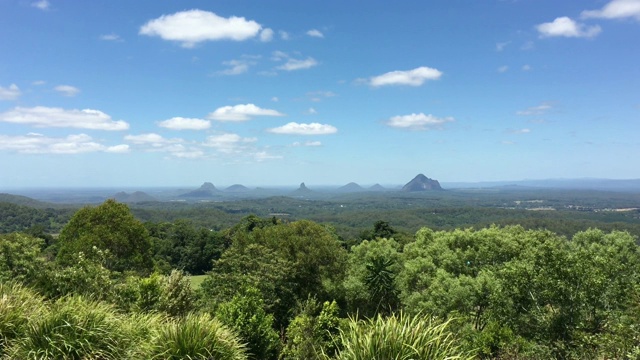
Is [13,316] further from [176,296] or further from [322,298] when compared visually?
[322,298]

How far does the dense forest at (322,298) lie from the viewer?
6.67 metres

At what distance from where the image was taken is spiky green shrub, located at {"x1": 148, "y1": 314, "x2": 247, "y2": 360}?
652cm

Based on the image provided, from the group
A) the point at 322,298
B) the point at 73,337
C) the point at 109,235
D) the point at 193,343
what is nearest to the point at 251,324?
the point at 193,343

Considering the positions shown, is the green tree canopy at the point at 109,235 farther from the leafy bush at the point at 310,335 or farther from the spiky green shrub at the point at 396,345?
the spiky green shrub at the point at 396,345

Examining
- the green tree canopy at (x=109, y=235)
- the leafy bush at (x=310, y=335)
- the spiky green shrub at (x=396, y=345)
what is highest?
the spiky green shrub at (x=396, y=345)

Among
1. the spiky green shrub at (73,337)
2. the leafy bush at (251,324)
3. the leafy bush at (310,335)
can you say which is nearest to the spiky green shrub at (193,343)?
the spiky green shrub at (73,337)

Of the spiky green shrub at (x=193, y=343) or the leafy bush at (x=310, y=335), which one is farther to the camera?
the leafy bush at (x=310, y=335)

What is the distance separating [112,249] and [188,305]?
11.8 meters

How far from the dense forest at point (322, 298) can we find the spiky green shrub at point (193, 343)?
0.07ft

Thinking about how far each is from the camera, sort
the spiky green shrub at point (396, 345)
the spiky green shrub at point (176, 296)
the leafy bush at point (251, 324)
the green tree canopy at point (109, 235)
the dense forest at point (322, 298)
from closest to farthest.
Result: the spiky green shrub at point (396, 345) < the dense forest at point (322, 298) < the leafy bush at point (251, 324) < the spiky green shrub at point (176, 296) < the green tree canopy at point (109, 235)

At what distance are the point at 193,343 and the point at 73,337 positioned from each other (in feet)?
6.88

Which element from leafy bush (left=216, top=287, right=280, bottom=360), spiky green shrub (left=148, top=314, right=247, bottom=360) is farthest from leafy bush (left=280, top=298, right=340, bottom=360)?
spiky green shrub (left=148, top=314, right=247, bottom=360)

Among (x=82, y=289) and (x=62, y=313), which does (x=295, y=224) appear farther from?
(x=62, y=313)

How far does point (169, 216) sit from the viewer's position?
146875 mm
